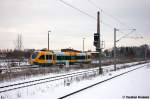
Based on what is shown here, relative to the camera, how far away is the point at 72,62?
48844 mm

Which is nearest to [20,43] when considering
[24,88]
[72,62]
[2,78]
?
[72,62]

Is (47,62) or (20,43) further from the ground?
(20,43)

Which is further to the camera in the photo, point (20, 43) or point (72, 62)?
point (20, 43)

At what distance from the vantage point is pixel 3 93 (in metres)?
14.4

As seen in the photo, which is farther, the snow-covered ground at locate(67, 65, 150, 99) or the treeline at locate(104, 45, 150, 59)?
the treeline at locate(104, 45, 150, 59)

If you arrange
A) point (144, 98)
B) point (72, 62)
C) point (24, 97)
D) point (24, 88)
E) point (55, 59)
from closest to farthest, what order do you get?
point (144, 98), point (24, 97), point (24, 88), point (55, 59), point (72, 62)

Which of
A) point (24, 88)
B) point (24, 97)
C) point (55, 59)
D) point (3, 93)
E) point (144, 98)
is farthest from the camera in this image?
point (55, 59)

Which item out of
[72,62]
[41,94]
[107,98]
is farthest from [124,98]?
[72,62]

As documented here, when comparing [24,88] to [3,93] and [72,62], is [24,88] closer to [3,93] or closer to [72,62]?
[3,93]

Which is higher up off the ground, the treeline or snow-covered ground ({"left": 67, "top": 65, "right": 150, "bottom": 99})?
the treeline

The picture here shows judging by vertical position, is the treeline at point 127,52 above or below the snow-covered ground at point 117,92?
above

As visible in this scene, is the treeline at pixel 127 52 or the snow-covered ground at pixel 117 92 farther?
the treeline at pixel 127 52

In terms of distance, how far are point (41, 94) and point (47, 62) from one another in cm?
2705

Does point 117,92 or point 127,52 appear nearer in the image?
point 117,92
